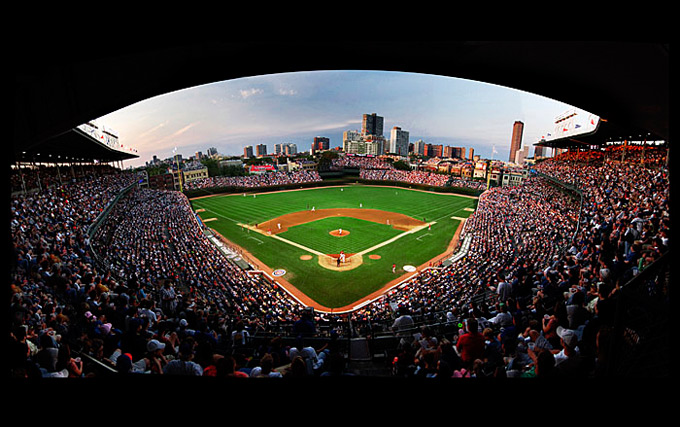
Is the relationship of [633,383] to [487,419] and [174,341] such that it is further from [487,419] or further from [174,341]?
[174,341]

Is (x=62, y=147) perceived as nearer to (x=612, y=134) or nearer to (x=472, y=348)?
(x=472, y=348)

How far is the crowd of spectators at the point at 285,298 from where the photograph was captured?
14.1 ft

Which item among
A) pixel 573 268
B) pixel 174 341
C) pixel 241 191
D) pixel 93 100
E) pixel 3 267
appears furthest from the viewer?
pixel 241 191

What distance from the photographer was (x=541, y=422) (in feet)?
4.78

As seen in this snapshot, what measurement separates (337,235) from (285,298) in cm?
1245

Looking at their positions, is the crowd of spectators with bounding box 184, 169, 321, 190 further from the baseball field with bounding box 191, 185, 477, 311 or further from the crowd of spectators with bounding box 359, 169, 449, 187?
the crowd of spectators with bounding box 359, 169, 449, 187

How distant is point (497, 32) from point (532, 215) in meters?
26.0

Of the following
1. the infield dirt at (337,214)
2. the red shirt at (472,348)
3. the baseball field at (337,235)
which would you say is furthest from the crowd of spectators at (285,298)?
the infield dirt at (337,214)

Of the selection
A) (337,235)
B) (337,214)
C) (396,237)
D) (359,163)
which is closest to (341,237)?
(337,235)

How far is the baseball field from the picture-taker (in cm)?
1723

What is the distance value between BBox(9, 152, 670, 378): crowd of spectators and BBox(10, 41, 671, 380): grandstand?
4 cm

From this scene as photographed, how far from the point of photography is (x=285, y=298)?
582 inches

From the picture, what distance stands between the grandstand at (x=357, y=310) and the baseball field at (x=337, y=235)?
94.9 inches

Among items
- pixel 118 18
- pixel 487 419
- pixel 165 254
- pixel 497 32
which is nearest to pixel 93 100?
pixel 118 18
